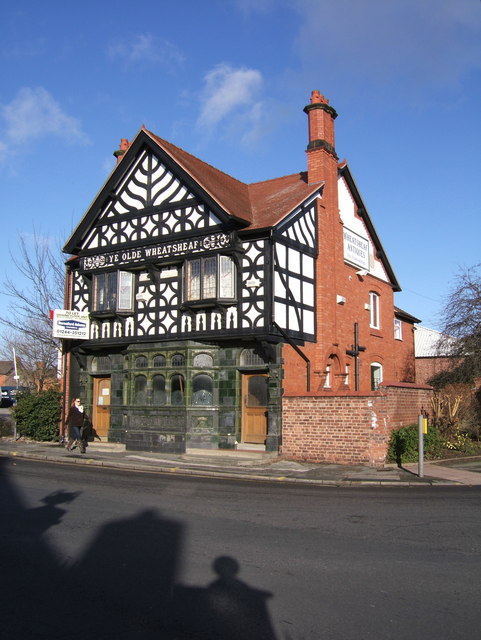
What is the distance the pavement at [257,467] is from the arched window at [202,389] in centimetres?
157

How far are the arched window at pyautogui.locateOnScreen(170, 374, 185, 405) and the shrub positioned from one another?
20.0 ft

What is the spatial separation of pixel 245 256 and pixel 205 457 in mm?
6076

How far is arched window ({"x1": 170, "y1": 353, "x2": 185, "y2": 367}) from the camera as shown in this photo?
63.7 ft

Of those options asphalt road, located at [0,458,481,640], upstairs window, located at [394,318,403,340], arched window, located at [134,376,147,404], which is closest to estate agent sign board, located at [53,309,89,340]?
arched window, located at [134,376,147,404]

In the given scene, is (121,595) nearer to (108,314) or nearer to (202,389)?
(202,389)

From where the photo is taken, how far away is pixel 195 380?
19.2 m

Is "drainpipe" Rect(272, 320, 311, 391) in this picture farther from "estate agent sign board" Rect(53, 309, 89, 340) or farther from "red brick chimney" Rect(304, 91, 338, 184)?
"estate agent sign board" Rect(53, 309, 89, 340)

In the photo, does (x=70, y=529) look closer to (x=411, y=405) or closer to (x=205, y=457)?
(x=205, y=457)

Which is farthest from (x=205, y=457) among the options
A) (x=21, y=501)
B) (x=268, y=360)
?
(x=21, y=501)

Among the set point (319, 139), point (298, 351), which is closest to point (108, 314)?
A: point (298, 351)

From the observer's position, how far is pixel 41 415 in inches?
911

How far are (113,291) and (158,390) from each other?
4034mm

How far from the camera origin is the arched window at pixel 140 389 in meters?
20.3

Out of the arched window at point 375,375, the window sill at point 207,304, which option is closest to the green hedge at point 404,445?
the window sill at point 207,304
